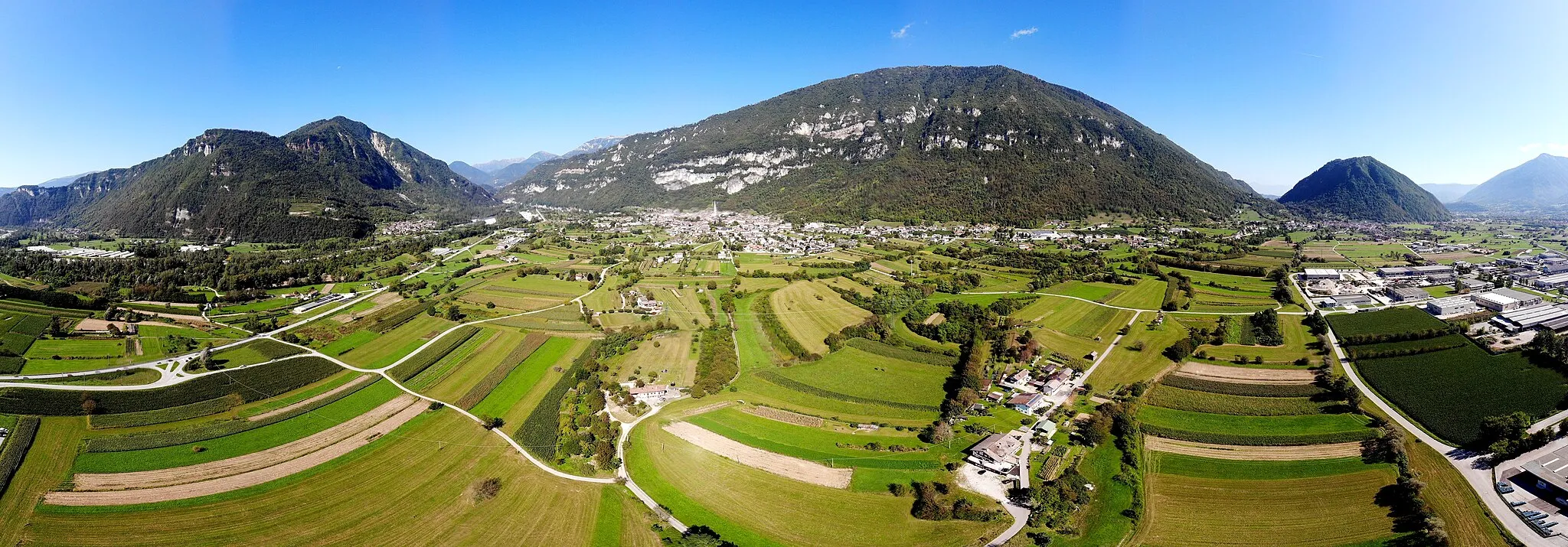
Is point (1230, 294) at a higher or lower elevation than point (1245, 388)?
higher

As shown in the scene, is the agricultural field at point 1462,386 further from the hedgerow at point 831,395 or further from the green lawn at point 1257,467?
the hedgerow at point 831,395

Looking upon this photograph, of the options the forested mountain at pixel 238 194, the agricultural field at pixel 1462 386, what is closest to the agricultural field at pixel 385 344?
the agricultural field at pixel 1462 386

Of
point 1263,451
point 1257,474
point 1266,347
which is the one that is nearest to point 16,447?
point 1257,474

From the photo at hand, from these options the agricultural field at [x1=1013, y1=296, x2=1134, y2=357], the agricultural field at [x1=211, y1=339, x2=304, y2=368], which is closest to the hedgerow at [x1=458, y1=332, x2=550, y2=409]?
the agricultural field at [x1=211, y1=339, x2=304, y2=368]

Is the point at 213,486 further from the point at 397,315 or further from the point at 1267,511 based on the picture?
the point at 1267,511

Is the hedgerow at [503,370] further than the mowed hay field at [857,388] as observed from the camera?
Yes

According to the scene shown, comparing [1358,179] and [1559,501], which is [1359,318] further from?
[1358,179]

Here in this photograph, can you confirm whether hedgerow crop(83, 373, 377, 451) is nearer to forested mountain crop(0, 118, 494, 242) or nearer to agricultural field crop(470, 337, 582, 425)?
agricultural field crop(470, 337, 582, 425)
